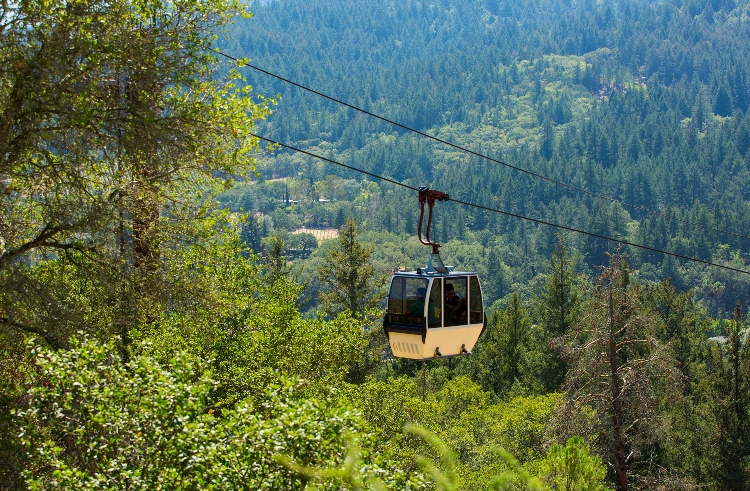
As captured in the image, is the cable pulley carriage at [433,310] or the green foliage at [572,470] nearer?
the green foliage at [572,470]

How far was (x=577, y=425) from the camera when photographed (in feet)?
111

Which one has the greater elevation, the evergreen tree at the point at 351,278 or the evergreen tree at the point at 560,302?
the evergreen tree at the point at 351,278

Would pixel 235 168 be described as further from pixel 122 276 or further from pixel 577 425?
pixel 577 425

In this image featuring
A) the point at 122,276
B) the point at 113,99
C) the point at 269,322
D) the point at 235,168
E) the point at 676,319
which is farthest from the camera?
the point at 676,319

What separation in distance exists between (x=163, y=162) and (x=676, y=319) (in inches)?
2223

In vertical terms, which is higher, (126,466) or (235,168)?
(235,168)

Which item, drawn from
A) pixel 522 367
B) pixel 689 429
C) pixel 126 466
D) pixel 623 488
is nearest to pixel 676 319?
pixel 522 367

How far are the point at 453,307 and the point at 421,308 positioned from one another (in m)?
0.75

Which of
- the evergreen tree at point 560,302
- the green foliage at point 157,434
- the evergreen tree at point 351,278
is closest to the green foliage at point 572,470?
the green foliage at point 157,434

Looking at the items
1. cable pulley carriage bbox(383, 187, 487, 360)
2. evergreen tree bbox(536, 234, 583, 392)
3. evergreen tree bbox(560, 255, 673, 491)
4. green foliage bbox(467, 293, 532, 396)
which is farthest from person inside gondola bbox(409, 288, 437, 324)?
green foliage bbox(467, 293, 532, 396)

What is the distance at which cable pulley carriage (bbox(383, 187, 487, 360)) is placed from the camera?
18.4 meters

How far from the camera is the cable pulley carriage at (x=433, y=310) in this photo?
18406mm

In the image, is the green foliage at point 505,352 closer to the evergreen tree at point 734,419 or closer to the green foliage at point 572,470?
the evergreen tree at point 734,419

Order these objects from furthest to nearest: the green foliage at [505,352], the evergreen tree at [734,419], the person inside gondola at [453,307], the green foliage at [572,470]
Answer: the green foliage at [505,352] < the evergreen tree at [734,419] < the person inside gondola at [453,307] < the green foliage at [572,470]
